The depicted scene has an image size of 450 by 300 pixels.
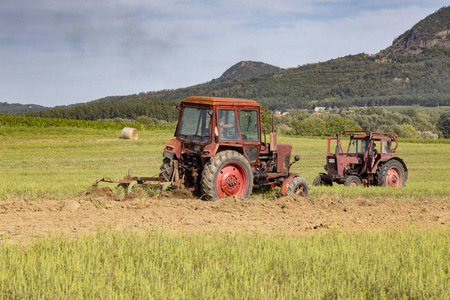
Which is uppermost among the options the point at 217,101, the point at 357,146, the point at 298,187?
the point at 217,101

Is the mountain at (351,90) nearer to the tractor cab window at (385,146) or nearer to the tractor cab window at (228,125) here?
the tractor cab window at (385,146)

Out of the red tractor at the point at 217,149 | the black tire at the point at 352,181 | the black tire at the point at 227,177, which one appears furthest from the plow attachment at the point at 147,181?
the black tire at the point at 352,181

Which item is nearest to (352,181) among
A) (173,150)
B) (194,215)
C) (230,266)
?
(173,150)

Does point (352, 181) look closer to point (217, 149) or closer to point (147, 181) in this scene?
point (217, 149)

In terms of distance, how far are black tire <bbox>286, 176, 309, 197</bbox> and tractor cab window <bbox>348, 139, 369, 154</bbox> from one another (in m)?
4.93

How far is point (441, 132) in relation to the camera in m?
71.9

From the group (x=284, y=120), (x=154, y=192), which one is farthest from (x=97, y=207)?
(x=284, y=120)

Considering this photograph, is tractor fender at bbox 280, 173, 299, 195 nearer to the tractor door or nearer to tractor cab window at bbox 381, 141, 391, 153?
the tractor door

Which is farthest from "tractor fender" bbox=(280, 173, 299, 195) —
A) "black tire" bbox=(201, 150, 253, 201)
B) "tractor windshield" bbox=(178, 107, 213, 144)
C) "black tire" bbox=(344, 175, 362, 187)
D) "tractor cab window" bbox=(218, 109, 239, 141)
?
"black tire" bbox=(344, 175, 362, 187)

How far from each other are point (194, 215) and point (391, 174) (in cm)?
898

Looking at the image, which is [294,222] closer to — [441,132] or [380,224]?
[380,224]

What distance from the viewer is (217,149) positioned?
31.8 ft

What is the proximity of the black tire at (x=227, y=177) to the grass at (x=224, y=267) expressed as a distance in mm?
2517

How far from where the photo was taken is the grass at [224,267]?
460 centimetres
